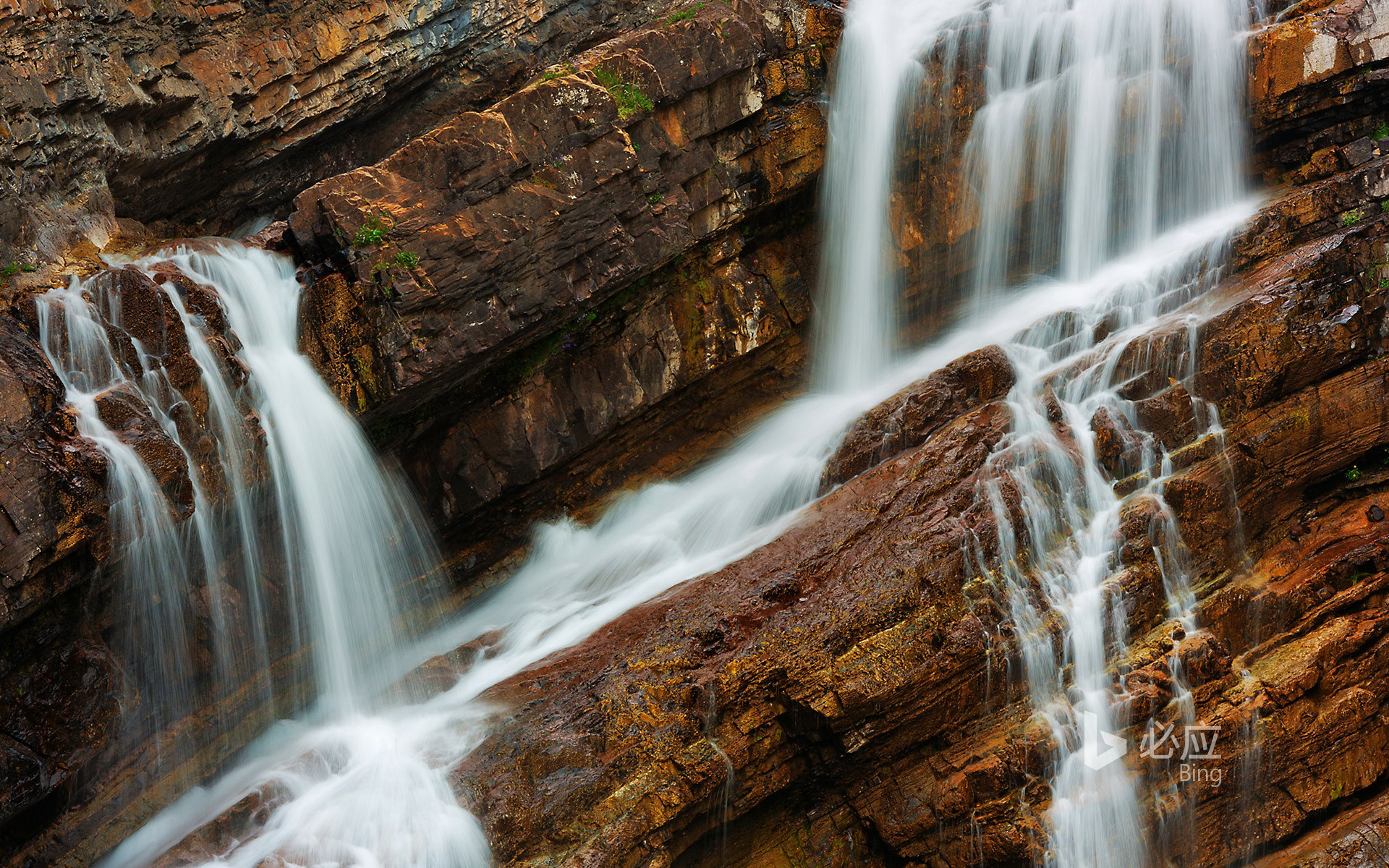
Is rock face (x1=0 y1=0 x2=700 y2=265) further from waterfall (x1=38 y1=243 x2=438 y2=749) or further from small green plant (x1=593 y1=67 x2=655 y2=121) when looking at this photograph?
small green plant (x1=593 y1=67 x2=655 y2=121)

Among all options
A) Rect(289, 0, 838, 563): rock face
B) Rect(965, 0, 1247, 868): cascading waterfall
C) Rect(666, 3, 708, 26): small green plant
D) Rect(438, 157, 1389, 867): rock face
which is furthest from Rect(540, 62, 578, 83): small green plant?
Rect(438, 157, 1389, 867): rock face

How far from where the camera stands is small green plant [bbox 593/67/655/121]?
39.8 feet

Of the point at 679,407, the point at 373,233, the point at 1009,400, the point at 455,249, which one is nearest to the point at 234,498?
the point at 373,233

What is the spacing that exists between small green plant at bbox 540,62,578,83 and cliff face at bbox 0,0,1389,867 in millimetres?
36

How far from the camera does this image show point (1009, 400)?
1090cm

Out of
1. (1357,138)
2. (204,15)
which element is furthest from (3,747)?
(1357,138)

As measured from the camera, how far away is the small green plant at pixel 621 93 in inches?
478

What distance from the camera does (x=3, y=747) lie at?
856cm

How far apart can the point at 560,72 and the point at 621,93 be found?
0.77 metres

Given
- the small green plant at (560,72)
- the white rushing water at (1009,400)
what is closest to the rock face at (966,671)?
the white rushing water at (1009,400)

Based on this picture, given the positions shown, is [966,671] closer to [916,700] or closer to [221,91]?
[916,700]

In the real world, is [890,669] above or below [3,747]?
below

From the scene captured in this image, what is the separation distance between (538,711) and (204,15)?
10040mm

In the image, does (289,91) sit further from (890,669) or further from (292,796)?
(890,669)
